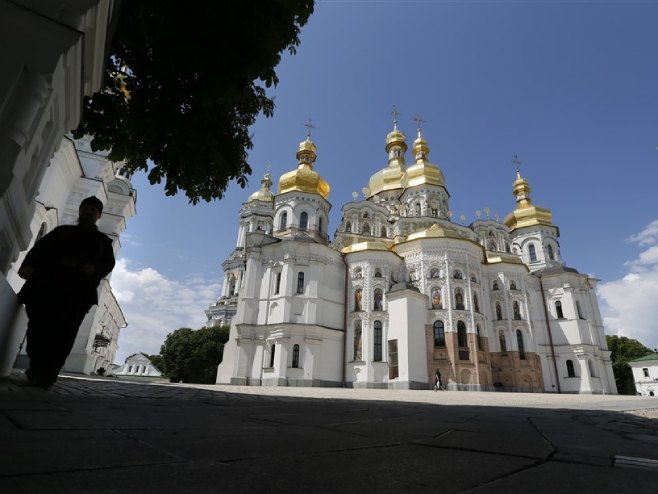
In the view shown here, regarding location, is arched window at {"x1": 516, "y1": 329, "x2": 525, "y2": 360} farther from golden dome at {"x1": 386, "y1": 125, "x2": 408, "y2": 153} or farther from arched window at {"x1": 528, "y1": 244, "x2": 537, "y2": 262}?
golden dome at {"x1": 386, "y1": 125, "x2": 408, "y2": 153}

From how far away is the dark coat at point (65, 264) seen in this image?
516cm

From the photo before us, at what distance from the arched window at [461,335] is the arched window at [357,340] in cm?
768

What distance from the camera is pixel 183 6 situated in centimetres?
579

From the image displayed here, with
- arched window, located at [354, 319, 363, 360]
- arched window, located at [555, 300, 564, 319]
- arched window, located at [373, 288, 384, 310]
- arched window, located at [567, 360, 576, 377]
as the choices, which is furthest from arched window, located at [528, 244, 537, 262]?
arched window, located at [354, 319, 363, 360]

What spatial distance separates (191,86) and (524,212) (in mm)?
50210

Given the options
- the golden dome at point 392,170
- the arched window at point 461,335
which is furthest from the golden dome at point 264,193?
the arched window at point 461,335

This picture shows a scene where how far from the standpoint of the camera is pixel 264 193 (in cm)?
6069

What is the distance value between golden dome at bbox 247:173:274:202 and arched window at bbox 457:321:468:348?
119 feet

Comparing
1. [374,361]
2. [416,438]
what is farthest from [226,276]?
[416,438]

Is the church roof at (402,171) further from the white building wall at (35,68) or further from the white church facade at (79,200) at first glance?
the white building wall at (35,68)

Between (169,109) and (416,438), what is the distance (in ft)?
20.5

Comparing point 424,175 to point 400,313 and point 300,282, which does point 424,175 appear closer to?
point 400,313

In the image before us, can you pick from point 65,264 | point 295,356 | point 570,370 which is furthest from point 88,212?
point 570,370

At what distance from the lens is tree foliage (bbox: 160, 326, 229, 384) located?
42.5 m
